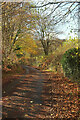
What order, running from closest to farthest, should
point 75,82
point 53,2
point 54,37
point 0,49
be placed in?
point 53,2, point 75,82, point 0,49, point 54,37

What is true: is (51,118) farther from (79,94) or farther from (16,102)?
(79,94)

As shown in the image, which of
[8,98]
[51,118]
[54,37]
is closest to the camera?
[51,118]

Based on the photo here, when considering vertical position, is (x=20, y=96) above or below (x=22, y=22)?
below

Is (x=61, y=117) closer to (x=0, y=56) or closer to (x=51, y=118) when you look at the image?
(x=51, y=118)

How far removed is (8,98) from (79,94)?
321cm

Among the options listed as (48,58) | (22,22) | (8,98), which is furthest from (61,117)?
(48,58)

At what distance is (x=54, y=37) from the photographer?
17.0 meters

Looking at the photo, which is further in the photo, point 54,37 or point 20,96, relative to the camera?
point 54,37

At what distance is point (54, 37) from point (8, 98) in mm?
13650

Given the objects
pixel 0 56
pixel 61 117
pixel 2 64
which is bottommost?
pixel 61 117

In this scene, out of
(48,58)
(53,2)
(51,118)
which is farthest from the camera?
(48,58)

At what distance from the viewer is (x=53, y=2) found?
4.32 m

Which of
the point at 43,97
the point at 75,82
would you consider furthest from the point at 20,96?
the point at 75,82

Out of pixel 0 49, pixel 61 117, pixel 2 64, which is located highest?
pixel 0 49
